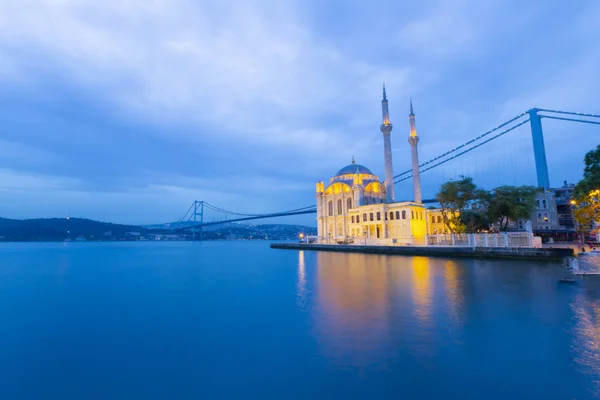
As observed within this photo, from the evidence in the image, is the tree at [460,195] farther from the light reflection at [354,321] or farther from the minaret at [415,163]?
the light reflection at [354,321]

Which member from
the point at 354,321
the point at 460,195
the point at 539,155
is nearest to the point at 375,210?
the point at 460,195

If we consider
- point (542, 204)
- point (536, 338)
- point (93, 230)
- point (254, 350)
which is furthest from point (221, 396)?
point (93, 230)

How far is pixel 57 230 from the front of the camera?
119 meters

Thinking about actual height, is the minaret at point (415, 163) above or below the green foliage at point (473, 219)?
above

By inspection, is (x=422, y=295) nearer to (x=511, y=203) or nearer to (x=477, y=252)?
(x=477, y=252)

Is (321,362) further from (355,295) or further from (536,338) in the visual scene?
(355,295)

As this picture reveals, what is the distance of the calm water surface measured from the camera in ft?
16.8

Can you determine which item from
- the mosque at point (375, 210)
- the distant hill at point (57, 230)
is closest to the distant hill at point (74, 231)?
the distant hill at point (57, 230)

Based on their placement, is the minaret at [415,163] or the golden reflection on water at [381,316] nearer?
the golden reflection on water at [381,316]

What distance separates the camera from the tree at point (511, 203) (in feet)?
89.7

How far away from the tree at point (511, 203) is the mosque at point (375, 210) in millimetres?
6752

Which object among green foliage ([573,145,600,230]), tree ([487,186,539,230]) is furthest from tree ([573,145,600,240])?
tree ([487,186,539,230])

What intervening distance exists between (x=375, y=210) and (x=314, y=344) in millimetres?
33867

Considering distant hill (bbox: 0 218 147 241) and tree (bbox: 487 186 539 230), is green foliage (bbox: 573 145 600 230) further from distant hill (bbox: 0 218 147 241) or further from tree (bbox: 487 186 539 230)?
distant hill (bbox: 0 218 147 241)
